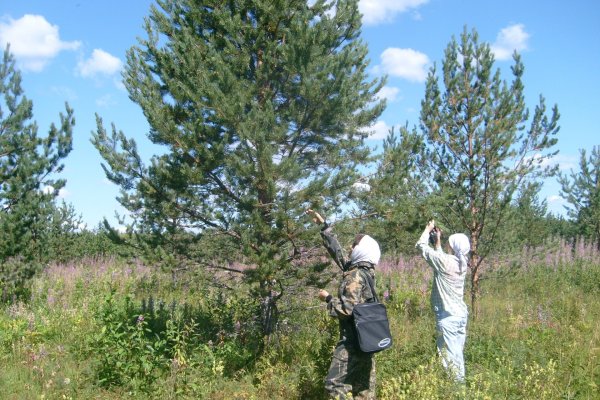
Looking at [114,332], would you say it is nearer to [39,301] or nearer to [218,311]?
[218,311]

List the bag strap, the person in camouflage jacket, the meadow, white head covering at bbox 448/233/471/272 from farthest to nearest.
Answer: white head covering at bbox 448/233/471/272 < the meadow < the bag strap < the person in camouflage jacket

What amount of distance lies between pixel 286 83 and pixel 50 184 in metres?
5.98

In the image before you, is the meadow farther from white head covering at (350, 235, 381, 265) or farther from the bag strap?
white head covering at (350, 235, 381, 265)

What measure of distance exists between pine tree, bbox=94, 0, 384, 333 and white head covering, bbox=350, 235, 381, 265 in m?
0.81

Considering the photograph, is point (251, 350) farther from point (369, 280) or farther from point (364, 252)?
point (364, 252)

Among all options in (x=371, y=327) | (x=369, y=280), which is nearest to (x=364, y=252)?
(x=369, y=280)

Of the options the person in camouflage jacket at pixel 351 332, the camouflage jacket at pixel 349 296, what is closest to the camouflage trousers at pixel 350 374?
the person in camouflage jacket at pixel 351 332

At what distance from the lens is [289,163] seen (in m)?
5.48

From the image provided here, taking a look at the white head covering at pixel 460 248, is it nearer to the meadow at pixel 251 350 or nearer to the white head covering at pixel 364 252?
the meadow at pixel 251 350

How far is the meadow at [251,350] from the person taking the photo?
17.6 ft

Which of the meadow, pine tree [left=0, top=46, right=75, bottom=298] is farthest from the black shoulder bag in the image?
pine tree [left=0, top=46, right=75, bottom=298]

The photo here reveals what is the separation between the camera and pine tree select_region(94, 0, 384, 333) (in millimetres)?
5574

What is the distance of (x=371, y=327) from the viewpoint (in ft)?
15.2

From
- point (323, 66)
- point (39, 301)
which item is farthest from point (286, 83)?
point (39, 301)
